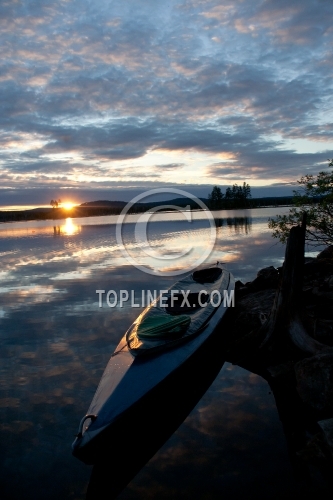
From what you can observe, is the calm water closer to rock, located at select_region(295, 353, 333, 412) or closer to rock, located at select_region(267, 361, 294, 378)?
rock, located at select_region(267, 361, 294, 378)

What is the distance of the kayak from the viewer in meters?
6.59

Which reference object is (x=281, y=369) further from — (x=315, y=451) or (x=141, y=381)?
(x=141, y=381)

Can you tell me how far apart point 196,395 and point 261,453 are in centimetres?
246

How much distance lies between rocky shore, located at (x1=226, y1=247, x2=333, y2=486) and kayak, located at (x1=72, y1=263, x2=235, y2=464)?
1.34 meters

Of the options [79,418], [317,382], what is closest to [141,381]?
[79,418]

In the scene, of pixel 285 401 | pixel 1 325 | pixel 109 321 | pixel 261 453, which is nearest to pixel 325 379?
pixel 285 401

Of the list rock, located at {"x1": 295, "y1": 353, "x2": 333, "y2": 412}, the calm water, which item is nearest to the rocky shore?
rock, located at {"x1": 295, "y1": 353, "x2": 333, "y2": 412}

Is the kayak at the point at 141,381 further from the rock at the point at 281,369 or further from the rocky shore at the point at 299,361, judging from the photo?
the rock at the point at 281,369

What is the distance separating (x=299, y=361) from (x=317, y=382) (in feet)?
2.59

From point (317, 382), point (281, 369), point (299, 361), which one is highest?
point (299, 361)

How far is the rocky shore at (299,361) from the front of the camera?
652 centimetres

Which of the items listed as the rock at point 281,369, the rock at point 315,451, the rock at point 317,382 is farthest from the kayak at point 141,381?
the rock at point 315,451

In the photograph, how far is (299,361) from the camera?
343 inches

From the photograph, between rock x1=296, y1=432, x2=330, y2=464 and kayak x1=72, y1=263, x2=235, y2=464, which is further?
kayak x1=72, y1=263, x2=235, y2=464
